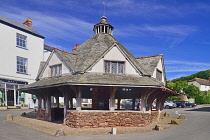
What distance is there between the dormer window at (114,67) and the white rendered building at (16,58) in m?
18.3

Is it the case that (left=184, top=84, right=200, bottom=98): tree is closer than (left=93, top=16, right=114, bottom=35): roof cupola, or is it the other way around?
(left=93, top=16, right=114, bottom=35): roof cupola

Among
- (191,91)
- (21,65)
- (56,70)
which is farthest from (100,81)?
(191,91)

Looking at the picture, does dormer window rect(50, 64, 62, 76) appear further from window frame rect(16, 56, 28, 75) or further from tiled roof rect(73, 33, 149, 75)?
window frame rect(16, 56, 28, 75)

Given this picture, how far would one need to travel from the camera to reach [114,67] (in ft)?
55.8

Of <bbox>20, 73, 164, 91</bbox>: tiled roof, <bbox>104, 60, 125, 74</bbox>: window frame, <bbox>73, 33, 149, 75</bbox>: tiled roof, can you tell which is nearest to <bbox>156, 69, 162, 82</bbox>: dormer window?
<bbox>73, 33, 149, 75</bbox>: tiled roof

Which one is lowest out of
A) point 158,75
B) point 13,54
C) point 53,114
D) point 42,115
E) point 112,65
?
point 42,115

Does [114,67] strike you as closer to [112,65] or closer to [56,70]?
[112,65]

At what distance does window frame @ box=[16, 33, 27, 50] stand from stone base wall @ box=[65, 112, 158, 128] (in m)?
20.1

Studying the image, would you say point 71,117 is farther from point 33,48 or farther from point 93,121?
point 33,48

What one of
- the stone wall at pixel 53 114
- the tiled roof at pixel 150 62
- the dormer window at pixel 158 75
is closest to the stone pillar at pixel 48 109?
the stone wall at pixel 53 114

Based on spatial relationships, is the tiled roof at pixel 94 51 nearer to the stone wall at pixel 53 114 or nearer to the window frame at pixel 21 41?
Result: the stone wall at pixel 53 114

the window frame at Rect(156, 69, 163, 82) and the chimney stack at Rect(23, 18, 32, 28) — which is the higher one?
the chimney stack at Rect(23, 18, 32, 28)

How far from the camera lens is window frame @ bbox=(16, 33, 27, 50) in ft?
101

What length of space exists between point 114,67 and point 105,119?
4457mm
